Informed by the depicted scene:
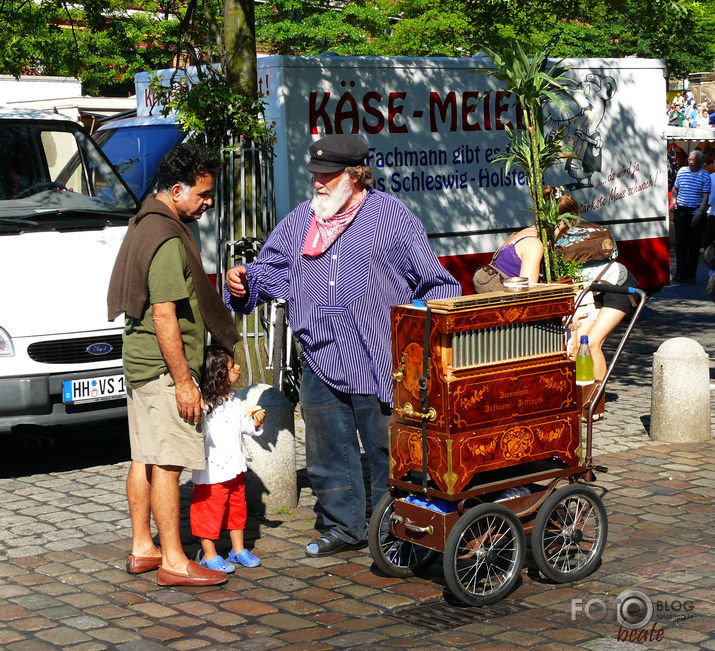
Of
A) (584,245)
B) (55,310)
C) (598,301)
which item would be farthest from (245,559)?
(598,301)

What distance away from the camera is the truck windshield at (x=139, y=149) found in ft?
32.4

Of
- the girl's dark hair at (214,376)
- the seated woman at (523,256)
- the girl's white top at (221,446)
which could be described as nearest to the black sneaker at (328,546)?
the girl's white top at (221,446)

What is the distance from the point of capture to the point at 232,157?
347 inches

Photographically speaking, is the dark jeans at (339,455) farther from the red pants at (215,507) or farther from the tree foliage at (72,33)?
the tree foliage at (72,33)

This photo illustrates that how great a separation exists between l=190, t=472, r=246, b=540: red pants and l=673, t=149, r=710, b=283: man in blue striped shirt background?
1201cm

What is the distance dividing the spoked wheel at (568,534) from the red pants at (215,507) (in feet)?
4.82

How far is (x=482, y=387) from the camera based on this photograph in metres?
5.06

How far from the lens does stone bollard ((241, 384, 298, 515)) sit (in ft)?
21.8

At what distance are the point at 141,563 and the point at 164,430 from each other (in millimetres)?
741

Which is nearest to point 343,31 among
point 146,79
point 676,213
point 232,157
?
point 676,213

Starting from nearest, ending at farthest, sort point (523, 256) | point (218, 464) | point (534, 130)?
point (218, 464) < point (534, 130) < point (523, 256)

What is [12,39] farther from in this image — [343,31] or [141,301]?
[343,31]

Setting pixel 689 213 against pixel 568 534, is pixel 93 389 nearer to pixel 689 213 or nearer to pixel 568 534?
pixel 568 534

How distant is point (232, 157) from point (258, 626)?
4.63 metres
